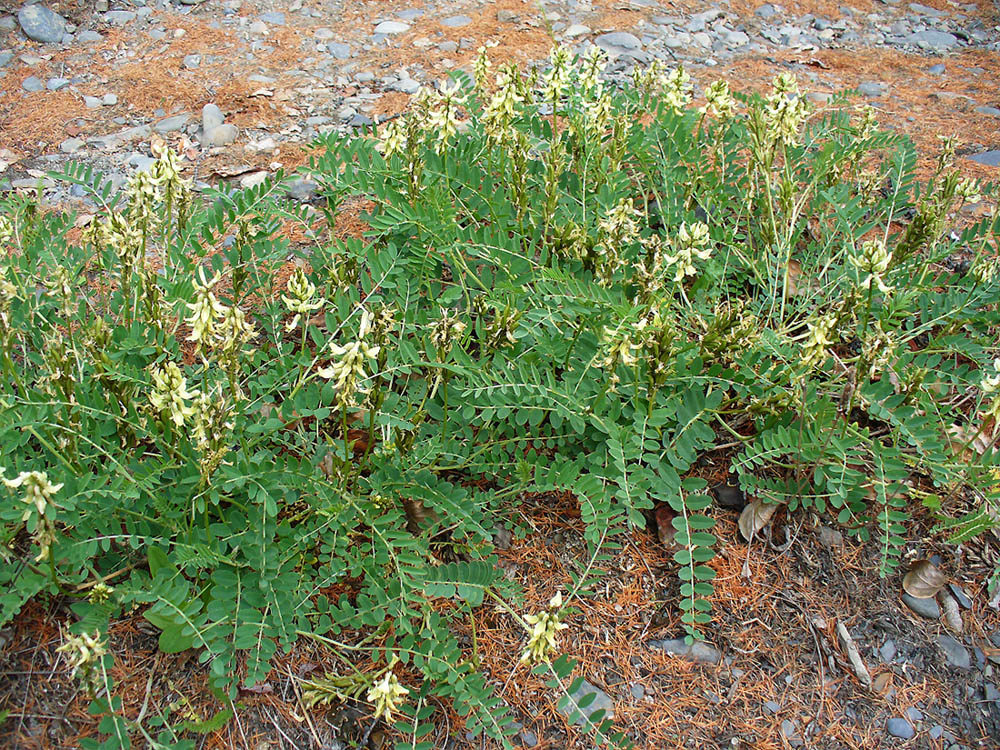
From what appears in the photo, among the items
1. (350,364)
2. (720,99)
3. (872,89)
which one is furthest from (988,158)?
(350,364)

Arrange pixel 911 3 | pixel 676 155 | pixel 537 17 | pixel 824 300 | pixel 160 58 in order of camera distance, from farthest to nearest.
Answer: pixel 911 3, pixel 537 17, pixel 160 58, pixel 676 155, pixel 824 300

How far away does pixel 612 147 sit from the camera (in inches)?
137

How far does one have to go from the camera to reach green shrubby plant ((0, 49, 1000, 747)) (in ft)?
7.63

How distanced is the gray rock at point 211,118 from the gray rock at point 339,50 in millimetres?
1147

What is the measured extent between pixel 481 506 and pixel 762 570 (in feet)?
3.13

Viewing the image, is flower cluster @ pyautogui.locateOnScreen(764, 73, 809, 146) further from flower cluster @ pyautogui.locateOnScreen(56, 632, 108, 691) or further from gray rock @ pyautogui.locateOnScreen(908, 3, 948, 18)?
gray rock @ pyautogui.locateOnScreen(908, 3, 948, 18)

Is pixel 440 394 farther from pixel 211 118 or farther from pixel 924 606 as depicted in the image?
pixel 211 118

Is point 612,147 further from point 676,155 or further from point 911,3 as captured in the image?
point 911,3

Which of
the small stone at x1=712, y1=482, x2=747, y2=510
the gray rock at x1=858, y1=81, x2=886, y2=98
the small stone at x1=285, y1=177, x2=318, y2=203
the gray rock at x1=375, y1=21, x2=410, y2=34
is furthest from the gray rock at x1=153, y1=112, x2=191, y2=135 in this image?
the gray rock at x1=858, y1=81, x2=886, y2=98

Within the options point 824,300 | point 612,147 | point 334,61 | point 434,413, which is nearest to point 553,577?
point 434,413

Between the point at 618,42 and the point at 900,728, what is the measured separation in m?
5.12

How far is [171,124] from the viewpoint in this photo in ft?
16.2

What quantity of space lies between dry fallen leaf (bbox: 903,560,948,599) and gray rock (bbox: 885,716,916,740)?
425mm

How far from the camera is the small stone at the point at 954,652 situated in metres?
2.56
